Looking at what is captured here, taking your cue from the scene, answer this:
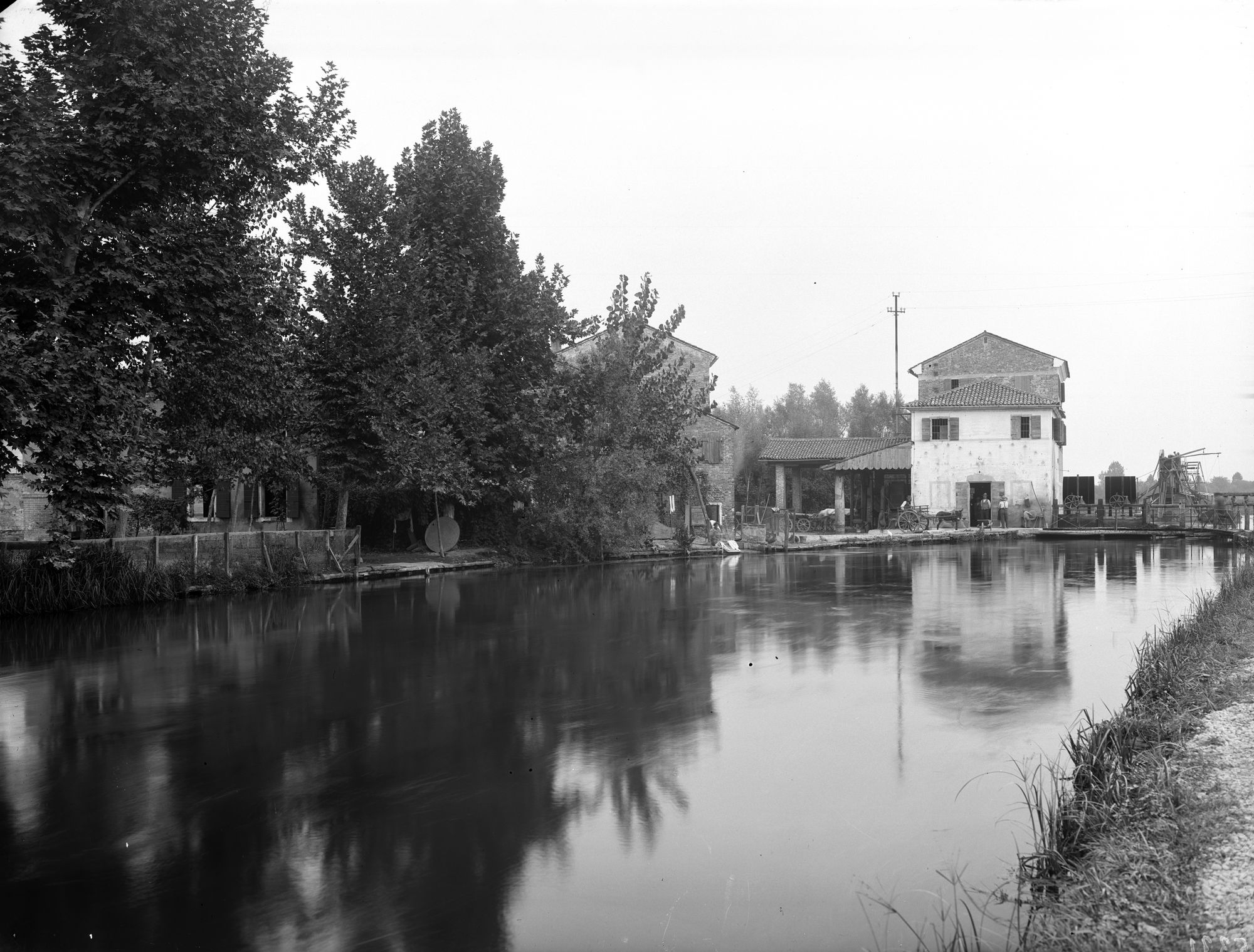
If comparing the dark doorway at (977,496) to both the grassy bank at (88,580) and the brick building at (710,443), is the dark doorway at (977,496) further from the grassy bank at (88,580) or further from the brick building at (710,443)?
the grassy bank at (88,580)

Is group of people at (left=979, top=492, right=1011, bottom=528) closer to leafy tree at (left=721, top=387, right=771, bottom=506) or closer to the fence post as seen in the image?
leafy tree at (left=721, top=387, right=771, bottom=506)

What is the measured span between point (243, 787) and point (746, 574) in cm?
1915

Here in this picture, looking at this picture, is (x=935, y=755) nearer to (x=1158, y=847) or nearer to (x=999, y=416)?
(x=1158, y=847)

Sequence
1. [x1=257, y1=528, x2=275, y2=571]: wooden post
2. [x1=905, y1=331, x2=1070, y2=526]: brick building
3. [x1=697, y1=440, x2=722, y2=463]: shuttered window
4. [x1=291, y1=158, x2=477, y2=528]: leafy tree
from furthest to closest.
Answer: [x1=905, y1=331, x2=1070, y2=526]: brick building
[x1=697, y1=440, x2=722, y2=463]: shuttered window
[x1=291, y1=158, x2=477, y2=528]: leafy tree
[x1=257, y1=528, x2=275, y2=571]: wooden post

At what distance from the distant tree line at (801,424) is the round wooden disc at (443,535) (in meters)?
27.0

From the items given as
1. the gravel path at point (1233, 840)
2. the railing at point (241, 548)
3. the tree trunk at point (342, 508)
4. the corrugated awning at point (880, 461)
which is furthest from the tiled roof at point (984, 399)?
the gravel path at point (1233, 840)

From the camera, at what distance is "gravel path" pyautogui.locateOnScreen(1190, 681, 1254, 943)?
4.06m

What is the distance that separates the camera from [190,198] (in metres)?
18.1

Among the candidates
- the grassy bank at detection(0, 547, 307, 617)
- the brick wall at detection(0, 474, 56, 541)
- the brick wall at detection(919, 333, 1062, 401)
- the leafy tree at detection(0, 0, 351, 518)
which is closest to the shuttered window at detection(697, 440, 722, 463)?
the brick wall at detection(919, 333, 1062, 401)

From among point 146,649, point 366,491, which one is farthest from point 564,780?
point 366,491

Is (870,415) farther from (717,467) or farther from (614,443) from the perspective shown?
(614,443)

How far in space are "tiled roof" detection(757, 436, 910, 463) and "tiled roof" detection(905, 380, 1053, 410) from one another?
3.33 meters

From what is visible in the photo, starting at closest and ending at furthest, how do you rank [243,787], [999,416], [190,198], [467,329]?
[243,787] < [190,198] < [467,329] < [999,416]

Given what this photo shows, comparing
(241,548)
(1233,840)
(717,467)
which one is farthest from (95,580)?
(717,467)
